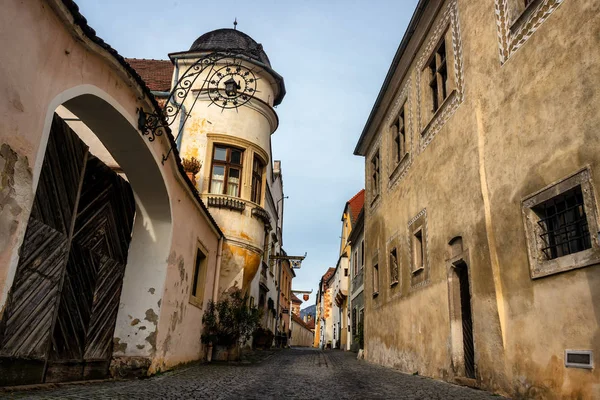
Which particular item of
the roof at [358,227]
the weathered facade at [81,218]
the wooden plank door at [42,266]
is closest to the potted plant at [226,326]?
the weathered facade at [81,218]

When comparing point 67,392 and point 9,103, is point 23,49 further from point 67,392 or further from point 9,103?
point 67,392

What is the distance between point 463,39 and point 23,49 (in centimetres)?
734

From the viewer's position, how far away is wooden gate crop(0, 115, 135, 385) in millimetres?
4898

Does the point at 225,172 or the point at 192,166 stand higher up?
the point at 225,172

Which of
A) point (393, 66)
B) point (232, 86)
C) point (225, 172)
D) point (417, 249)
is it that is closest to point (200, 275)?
point (225, 172)

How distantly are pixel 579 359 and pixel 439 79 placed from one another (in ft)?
22.3

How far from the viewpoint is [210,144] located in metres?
13.6

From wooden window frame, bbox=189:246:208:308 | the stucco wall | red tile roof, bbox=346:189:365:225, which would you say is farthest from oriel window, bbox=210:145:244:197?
the stucco wall

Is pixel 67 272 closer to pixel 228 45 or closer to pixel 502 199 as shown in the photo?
pixel 502 199

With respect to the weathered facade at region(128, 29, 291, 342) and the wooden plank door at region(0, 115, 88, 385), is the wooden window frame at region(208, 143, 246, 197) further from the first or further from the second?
the wooden plank door at region(0, 115, 88, 385)

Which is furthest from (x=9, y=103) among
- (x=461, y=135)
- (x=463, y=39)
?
(x=463, y=39)

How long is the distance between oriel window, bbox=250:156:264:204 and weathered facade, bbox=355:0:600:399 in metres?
4.77

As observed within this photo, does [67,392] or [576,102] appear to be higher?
[576,102]

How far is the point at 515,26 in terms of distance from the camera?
6719mm
